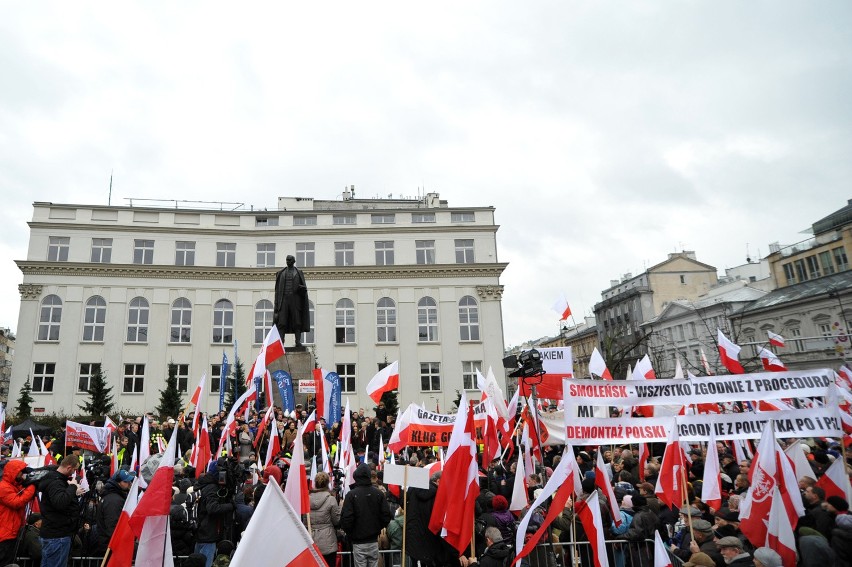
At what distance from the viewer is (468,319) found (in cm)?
4397

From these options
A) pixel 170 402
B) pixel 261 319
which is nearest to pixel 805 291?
pixel 261 319

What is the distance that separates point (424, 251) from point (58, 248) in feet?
85.0

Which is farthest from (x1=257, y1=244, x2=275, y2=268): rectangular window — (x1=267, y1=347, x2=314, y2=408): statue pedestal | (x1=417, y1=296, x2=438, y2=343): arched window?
(x1=267, y1=347, x2=314, y2=408): statue pedestal

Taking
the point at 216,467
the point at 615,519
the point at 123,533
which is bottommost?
the point at 615,519

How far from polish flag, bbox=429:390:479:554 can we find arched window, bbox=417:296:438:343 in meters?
35.9

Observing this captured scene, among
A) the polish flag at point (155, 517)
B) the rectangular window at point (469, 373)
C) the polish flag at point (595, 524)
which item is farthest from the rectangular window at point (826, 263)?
the polish flag at point (155, 517)

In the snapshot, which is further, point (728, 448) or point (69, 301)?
point (69, 301)

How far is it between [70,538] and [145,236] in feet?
133

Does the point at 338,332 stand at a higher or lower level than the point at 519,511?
higher

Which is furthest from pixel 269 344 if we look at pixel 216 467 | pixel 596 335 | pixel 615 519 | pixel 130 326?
pixel 596 335

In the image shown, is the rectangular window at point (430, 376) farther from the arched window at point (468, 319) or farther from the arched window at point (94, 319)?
→ the arched window at point (94, 319)

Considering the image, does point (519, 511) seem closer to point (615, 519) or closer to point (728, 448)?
Result: point (615, 519)

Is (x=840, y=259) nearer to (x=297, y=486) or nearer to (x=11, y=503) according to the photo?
(x=297, y=486)

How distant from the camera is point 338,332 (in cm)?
4331
